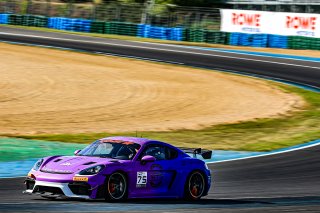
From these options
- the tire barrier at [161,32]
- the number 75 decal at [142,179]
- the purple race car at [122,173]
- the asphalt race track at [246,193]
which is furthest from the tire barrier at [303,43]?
the number 75 decal at [142,179]

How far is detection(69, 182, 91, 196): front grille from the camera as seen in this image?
10992 mm

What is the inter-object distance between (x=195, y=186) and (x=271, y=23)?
39749 mm

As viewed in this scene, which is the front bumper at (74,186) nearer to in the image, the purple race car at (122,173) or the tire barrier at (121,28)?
the purple race car at (122,173)

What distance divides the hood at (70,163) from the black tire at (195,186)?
5.89 ft

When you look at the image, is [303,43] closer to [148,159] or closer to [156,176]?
[156,176]

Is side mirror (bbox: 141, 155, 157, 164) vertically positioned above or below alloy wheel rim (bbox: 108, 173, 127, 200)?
above

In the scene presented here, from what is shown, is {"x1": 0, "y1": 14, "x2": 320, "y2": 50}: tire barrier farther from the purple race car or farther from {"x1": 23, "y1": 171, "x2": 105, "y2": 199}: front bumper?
{"x1": 23, "y1": 171, "x2": 105, "y2": 199}: front bumper

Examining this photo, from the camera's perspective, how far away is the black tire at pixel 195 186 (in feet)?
41.8

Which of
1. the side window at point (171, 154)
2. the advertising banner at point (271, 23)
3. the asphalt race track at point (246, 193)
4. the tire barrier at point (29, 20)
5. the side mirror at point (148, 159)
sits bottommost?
the asphalt race track at point (246, 193)

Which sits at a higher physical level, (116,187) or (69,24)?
(116,187)

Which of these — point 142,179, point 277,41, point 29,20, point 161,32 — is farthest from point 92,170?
point 29,20

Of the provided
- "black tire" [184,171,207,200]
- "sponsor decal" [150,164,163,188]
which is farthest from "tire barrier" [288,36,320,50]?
"sponsor decal" [150,164,163,188]

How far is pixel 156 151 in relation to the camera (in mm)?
12391

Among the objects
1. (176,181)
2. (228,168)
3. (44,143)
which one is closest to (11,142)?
(44,143)
